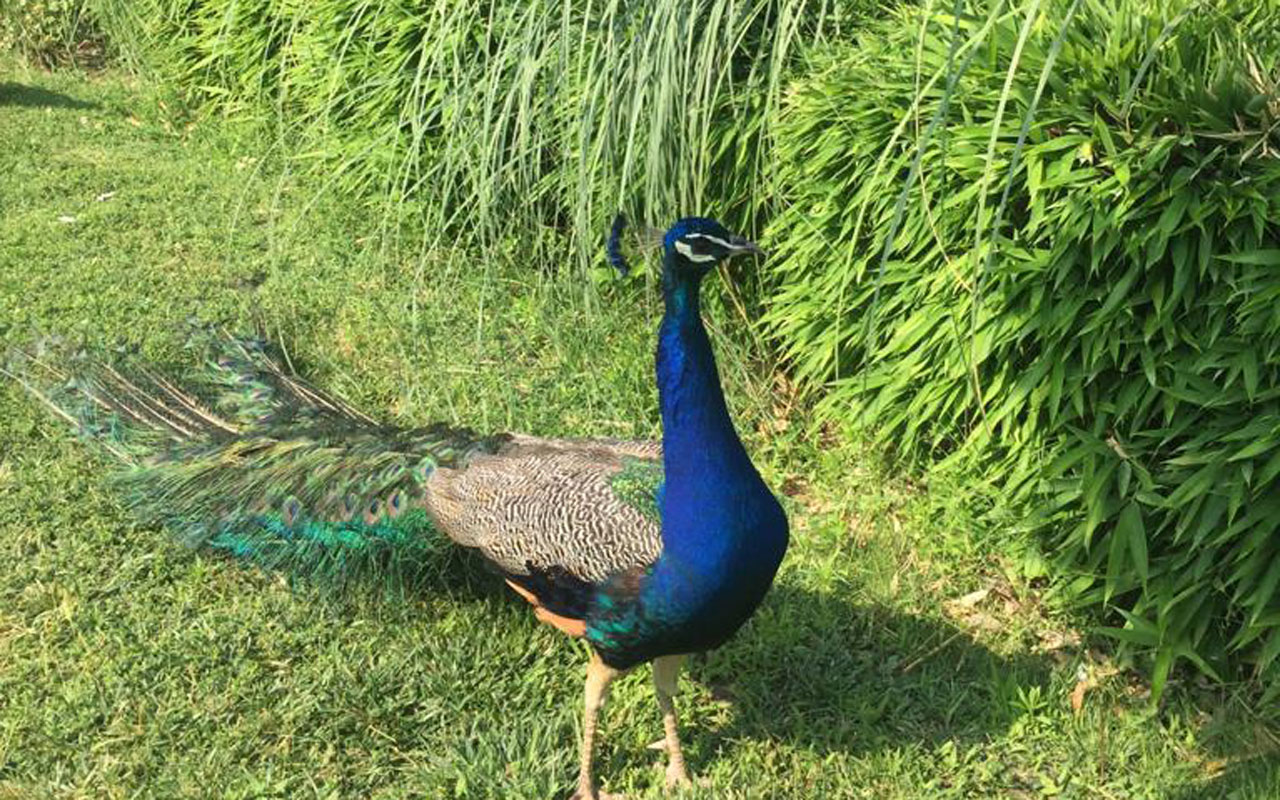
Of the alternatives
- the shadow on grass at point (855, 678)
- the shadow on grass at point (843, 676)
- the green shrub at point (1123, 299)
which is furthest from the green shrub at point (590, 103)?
the shadow on grass at point (855, 678)

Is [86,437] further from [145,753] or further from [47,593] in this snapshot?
[145,753]

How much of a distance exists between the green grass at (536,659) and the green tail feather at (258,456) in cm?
14

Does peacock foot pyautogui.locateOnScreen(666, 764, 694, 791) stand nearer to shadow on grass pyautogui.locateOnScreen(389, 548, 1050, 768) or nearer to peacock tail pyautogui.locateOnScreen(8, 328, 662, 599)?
shadow on grass pyautogui.locateOnScreen(389, 548, 1050, 768)

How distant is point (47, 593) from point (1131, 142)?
2.89 meters

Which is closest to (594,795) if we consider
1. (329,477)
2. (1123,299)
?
(329,477)

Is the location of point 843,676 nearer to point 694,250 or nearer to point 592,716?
point 592,716

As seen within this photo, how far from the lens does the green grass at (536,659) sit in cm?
266

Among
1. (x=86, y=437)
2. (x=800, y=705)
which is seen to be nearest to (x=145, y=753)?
(x=86, y=437)

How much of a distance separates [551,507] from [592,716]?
46 cm

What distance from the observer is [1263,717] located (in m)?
2.66

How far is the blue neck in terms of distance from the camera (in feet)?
7.48

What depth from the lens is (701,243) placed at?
221 centimetres

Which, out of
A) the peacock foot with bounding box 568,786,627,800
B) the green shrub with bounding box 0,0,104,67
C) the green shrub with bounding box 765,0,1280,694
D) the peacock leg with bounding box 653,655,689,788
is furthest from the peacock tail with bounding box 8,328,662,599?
the green shrub with bounding box 0,0,104,67

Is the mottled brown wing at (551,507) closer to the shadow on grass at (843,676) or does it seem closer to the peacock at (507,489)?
the peacock at (507,489)
